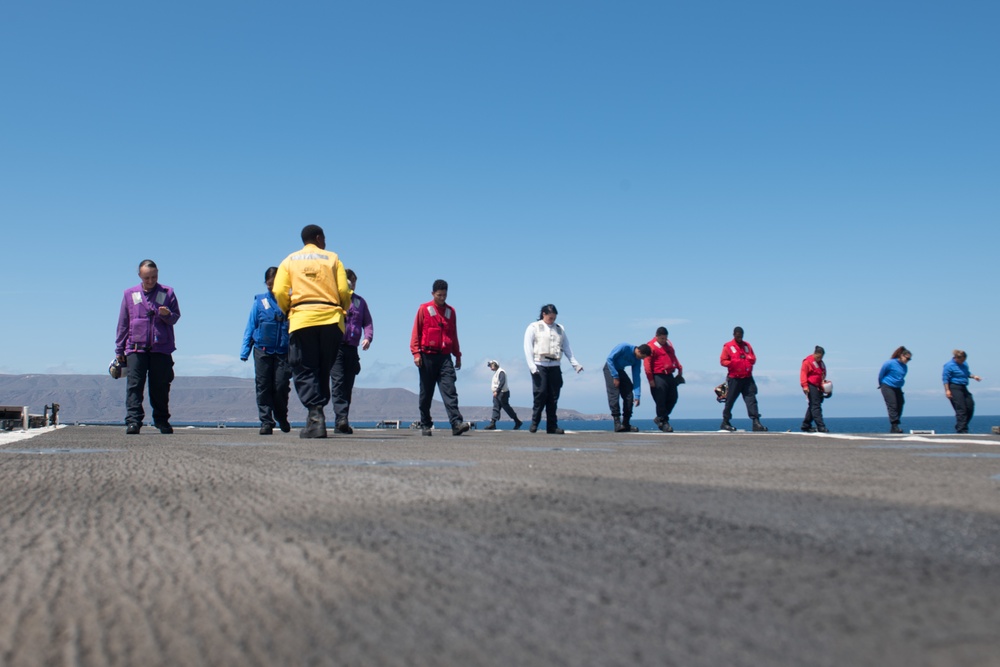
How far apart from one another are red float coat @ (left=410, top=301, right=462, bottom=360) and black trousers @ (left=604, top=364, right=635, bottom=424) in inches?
188

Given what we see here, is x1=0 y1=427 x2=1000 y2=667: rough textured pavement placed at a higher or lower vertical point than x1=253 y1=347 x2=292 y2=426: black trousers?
lower

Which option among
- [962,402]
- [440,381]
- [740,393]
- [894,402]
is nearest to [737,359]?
[740,393]

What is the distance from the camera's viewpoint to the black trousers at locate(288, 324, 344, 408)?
8.70m

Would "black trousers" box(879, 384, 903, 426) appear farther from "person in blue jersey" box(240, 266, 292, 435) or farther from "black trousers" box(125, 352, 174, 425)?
"black trousers" box(125, 352, 174, 425)

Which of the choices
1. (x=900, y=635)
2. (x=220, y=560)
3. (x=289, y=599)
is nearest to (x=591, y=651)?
(x=900, y=635)

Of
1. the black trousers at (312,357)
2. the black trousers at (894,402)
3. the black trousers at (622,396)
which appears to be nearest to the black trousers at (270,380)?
the black trousers at (312,357)

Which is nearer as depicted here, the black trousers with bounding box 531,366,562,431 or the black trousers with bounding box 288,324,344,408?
the black trousers with bounding box 288,324,344,408

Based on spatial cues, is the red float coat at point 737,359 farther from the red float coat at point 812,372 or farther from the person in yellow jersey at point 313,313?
the person in yellow jersey at point 313,313

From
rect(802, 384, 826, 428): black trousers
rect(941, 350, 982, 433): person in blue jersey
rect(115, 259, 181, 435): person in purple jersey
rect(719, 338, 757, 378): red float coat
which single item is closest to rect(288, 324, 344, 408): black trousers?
rect(115, 259, 181, 435): person in purple jersey

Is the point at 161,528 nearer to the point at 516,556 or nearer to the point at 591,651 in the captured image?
the point at 516,556

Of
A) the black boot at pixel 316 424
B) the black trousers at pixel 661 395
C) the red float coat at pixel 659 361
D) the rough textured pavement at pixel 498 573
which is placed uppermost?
the red float coat at pixel 659 361

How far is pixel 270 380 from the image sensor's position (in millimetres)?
12109

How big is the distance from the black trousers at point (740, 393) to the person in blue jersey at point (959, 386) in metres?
5.11

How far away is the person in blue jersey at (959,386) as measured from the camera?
63.2 feet
